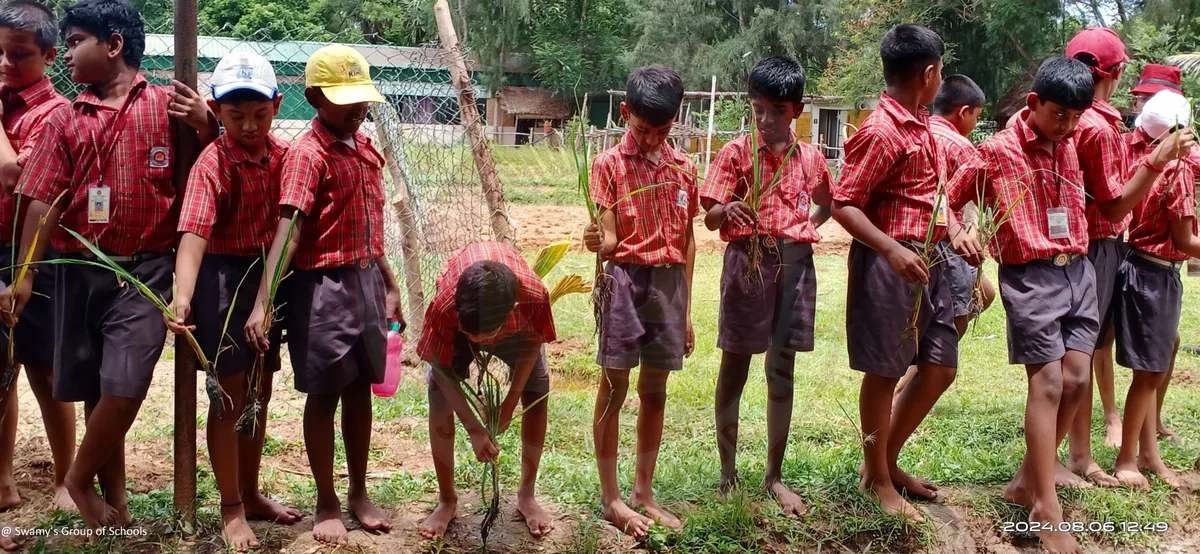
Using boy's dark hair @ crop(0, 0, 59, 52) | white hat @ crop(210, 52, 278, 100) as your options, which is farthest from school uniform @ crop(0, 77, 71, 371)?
white hat @ crop(210, 52, 278, 100)

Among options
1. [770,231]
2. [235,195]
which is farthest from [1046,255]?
[235,195]

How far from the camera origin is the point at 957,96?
430 cm

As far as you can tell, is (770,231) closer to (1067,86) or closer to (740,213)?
(740,213)

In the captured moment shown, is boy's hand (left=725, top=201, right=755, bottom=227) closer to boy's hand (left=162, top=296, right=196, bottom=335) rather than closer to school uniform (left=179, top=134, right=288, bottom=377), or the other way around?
school uniform (left=179, top=134, right=288, bottom=377)

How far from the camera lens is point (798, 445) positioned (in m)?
4.52

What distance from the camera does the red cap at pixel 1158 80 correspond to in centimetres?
439

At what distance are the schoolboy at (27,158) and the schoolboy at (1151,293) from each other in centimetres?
418

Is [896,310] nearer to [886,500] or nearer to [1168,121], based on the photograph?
[886,500]

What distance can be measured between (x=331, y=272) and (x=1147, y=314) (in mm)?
3313

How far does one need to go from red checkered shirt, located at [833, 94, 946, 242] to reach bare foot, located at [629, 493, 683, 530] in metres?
1.28

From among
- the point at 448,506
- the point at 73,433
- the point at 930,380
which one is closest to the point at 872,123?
the point at 930,380

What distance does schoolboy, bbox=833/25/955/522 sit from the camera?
3.50m
